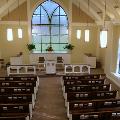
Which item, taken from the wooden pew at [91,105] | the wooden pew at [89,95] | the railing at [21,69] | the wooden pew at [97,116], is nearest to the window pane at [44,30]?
the railing at [21,69]

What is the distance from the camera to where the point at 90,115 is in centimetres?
A: 670

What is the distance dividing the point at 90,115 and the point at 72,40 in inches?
484

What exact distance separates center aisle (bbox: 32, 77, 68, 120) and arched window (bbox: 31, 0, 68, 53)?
5.24m

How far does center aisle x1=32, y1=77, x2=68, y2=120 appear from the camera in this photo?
899cm

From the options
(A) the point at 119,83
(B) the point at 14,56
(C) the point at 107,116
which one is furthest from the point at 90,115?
(B) the point at 14,56

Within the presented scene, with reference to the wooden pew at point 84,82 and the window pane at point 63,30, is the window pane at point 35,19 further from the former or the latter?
the wooden pew at point 84,82

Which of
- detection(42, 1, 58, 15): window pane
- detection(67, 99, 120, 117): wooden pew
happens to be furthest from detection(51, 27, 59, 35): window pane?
detection(67, 99, 120, 117): wooden pew

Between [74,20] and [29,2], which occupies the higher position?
[29,2]

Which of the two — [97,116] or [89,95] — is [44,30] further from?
[97,116]

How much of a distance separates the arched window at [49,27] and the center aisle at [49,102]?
17.2 ft

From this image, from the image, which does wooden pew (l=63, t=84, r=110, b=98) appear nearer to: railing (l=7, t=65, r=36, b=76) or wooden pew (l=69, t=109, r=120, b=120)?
wooden pew (l=69, t=109, r=120, b=120)

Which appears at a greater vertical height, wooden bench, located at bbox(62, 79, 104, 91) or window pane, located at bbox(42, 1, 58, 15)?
window pane, located at bbox(42, 1, 58, 15)

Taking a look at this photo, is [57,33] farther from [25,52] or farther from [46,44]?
[25,52]

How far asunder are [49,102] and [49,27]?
9558 mm
